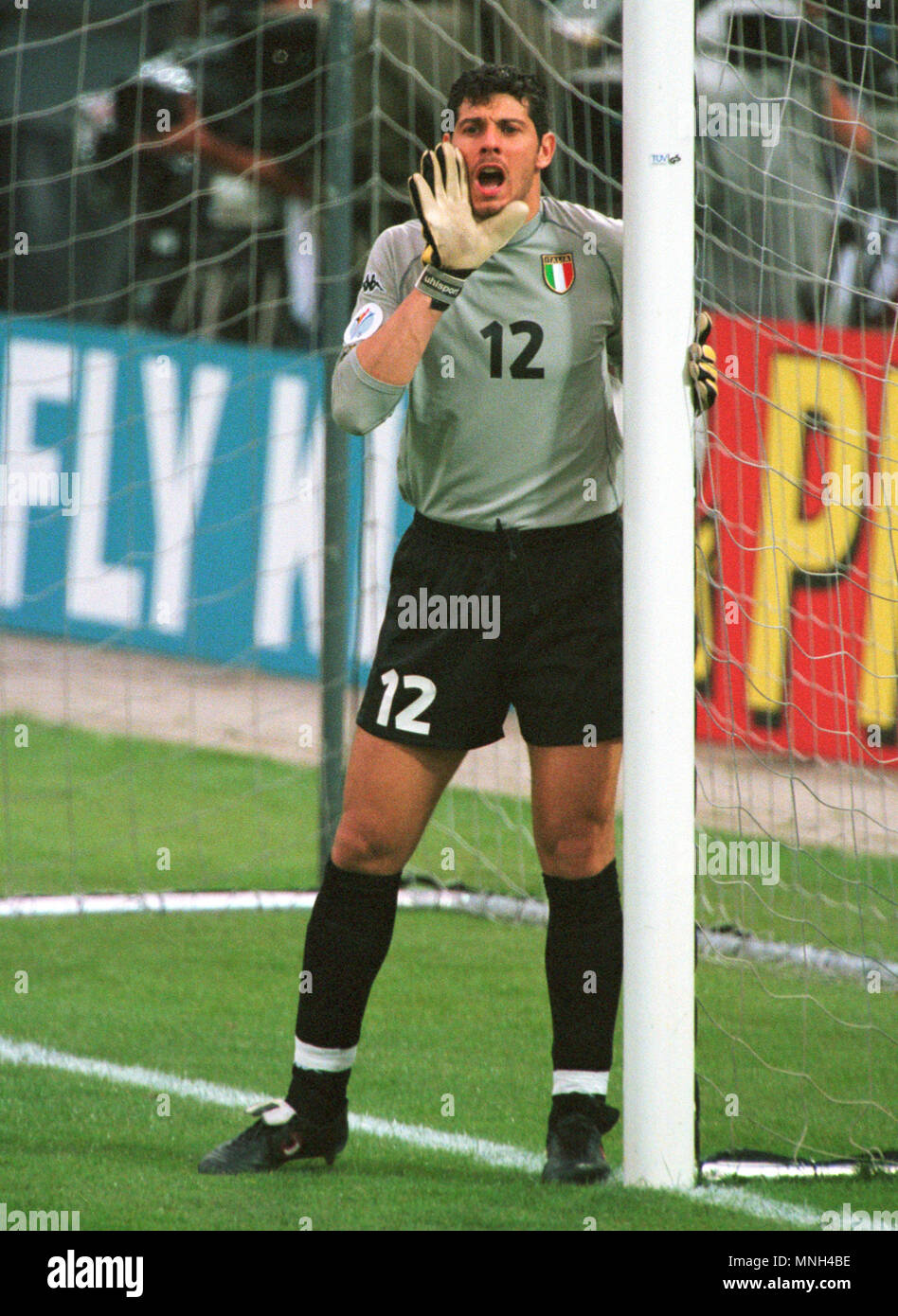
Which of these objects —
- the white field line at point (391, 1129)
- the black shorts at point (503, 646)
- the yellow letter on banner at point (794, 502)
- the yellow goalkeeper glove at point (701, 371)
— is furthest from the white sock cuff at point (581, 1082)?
the yellow letter on banner at point (794, 502)

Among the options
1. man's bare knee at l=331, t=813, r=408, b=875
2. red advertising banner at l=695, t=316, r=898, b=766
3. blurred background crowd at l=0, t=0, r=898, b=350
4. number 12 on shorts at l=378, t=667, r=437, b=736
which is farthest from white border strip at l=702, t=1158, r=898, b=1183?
blurred background crowd at l=0, t=0, r=898, b=350

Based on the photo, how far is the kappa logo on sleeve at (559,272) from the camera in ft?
10.1

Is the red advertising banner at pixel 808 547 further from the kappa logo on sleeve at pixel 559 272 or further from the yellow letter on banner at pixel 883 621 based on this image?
the kappa logo on sleeve at pixel 559 272

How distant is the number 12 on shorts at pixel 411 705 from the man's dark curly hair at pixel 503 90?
933 mm

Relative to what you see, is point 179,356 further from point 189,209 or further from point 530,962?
point 530,962

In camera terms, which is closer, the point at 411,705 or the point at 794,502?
the point at 411,705

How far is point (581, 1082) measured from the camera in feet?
10.1

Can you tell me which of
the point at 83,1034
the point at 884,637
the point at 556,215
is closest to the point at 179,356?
the point at 884,637

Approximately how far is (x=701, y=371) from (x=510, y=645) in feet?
1.81

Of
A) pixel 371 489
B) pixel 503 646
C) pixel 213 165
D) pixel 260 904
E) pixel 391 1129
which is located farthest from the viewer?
pixel 213 165

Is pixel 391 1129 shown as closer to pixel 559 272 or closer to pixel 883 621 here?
pixel 559 272

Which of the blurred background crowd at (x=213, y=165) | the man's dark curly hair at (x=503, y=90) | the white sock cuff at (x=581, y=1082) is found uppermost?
the blurred background crowd at (x=213, y=165)

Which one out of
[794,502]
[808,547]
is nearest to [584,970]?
[808,547]

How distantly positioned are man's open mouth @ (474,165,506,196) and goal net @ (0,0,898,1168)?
347 millimetres
